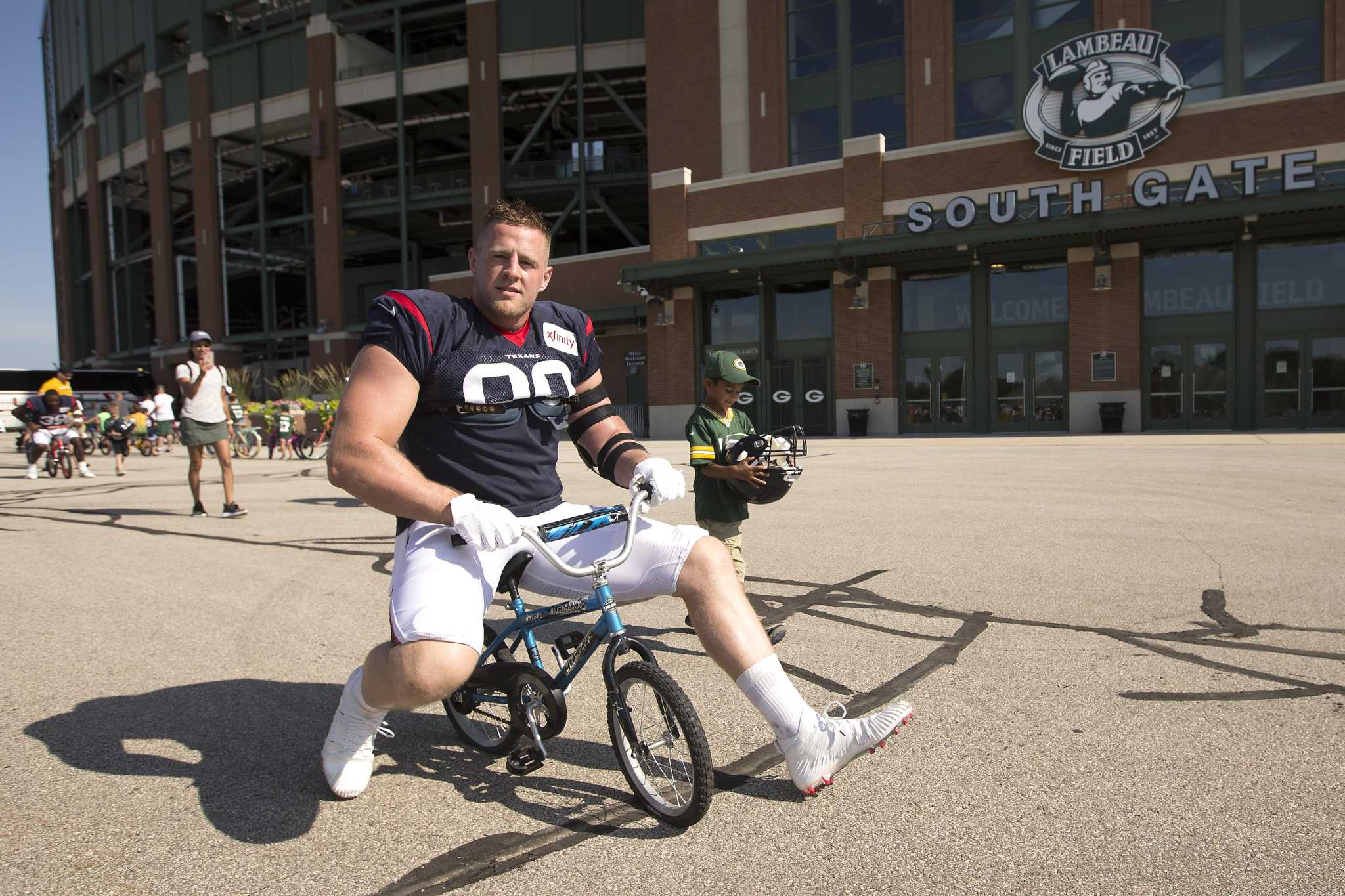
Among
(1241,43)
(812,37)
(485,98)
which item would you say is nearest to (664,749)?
(1241,43)

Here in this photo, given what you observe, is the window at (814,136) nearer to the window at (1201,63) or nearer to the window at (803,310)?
the window at (803,310)

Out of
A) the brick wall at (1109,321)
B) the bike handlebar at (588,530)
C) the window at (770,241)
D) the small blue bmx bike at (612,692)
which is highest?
the window at (770,241)

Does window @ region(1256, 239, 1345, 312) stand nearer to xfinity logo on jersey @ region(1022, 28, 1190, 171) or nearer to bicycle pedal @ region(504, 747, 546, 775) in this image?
xfinity logo on jersey @ region(1022, 28, 1190, 171)

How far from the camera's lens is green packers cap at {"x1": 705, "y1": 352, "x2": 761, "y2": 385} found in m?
4.88

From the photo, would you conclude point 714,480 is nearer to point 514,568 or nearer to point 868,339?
point 514,568

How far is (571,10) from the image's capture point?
38.3 meters

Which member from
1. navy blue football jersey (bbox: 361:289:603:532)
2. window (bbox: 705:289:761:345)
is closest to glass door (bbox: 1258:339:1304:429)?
window (bbox: 705:289:761:345)

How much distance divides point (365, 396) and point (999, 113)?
29864mm

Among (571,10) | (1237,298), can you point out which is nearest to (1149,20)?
(1237,298)

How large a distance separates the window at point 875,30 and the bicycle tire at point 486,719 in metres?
29.7

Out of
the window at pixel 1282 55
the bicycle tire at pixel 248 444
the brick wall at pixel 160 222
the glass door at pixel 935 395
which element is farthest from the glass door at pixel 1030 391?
the brick wall at pixel 160 222

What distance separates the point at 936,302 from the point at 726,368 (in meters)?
23.2

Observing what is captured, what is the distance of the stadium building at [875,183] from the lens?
2306cm

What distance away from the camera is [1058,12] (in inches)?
1075
